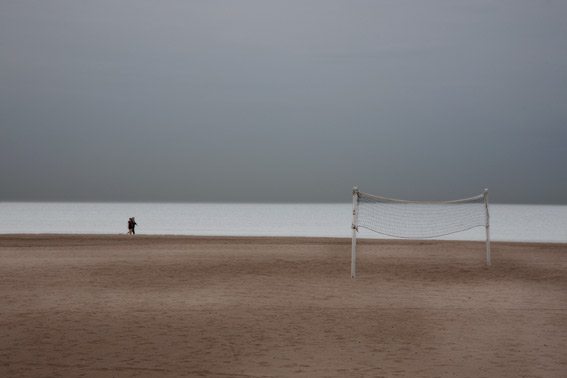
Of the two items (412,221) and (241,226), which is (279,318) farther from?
(412,221)

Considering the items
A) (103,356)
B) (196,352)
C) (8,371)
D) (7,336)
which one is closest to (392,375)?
(196,352)

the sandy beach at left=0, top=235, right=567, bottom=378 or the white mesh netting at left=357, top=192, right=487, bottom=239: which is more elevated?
the white mesh netting at left=357, top=192, right=487, bottom=239

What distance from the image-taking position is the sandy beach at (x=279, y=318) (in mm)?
6051

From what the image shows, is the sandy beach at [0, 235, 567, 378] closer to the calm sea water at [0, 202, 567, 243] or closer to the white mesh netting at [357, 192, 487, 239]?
the white mesh netting at [357, 192, 487, 239]

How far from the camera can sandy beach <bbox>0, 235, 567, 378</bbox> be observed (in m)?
6.05

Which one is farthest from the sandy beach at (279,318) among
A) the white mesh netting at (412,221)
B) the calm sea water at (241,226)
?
the calm sea water at (241,226)

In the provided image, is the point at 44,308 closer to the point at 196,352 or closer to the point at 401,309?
the point at 196,352

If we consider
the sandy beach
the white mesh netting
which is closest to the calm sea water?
the white mesh netting

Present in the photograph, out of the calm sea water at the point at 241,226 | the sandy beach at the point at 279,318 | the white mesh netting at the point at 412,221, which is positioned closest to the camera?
the sandy beach at the point at 279,318

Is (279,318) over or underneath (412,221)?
underneath

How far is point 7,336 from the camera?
7.23 metres

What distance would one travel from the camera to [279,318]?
8477mm

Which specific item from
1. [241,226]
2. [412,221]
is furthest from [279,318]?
[412,221]

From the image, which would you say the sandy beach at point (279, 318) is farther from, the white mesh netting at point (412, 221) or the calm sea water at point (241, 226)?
the calm sea water at point (241, 226)
